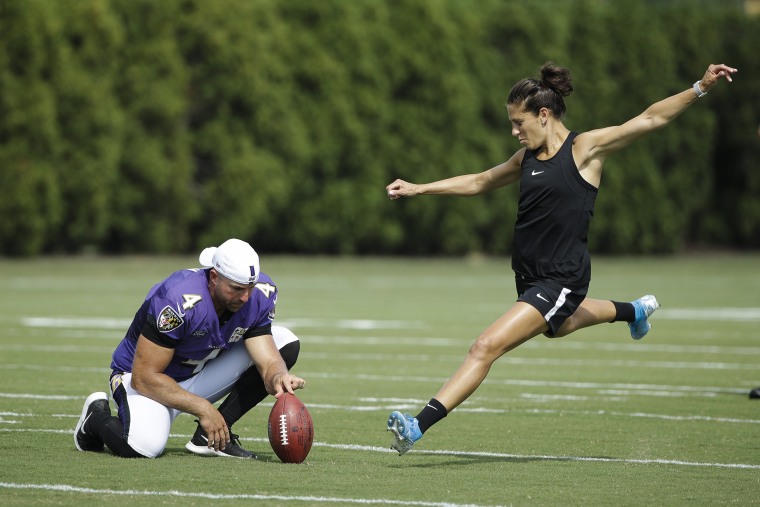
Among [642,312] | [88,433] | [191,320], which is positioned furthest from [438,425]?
[88,433]

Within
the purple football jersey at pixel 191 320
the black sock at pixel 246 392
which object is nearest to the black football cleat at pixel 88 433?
the purple football jersey at pixel 191 320

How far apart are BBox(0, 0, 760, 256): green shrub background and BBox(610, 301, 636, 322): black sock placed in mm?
20788

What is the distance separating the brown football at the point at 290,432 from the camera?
6.79 metres

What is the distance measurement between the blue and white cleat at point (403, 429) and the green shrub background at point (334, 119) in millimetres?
21535

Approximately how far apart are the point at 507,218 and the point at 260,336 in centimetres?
2756

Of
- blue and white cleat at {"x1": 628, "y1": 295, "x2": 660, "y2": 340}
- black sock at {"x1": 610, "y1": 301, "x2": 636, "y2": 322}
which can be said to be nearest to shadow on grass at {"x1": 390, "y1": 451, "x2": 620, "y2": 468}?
black sock at {"x1": 610, "y1": 301, "x2": 636, "y2": 322}

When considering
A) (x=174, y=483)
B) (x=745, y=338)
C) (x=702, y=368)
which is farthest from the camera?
(x=745, y=338)

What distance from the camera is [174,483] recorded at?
620 centimetres

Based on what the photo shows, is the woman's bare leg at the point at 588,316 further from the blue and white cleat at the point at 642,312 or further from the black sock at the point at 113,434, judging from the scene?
the black sock at the point at 113,434

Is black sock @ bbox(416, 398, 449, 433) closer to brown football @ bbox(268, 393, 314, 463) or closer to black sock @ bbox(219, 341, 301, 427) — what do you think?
brown football @ bbox(268, 393, 314, 463)

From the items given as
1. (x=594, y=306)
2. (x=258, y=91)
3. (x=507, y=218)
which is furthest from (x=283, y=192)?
(x=594, y=306)

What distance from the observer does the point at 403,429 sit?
21.7 ft

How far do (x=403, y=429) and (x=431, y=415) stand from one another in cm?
22

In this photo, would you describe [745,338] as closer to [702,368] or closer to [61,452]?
[702,368]
